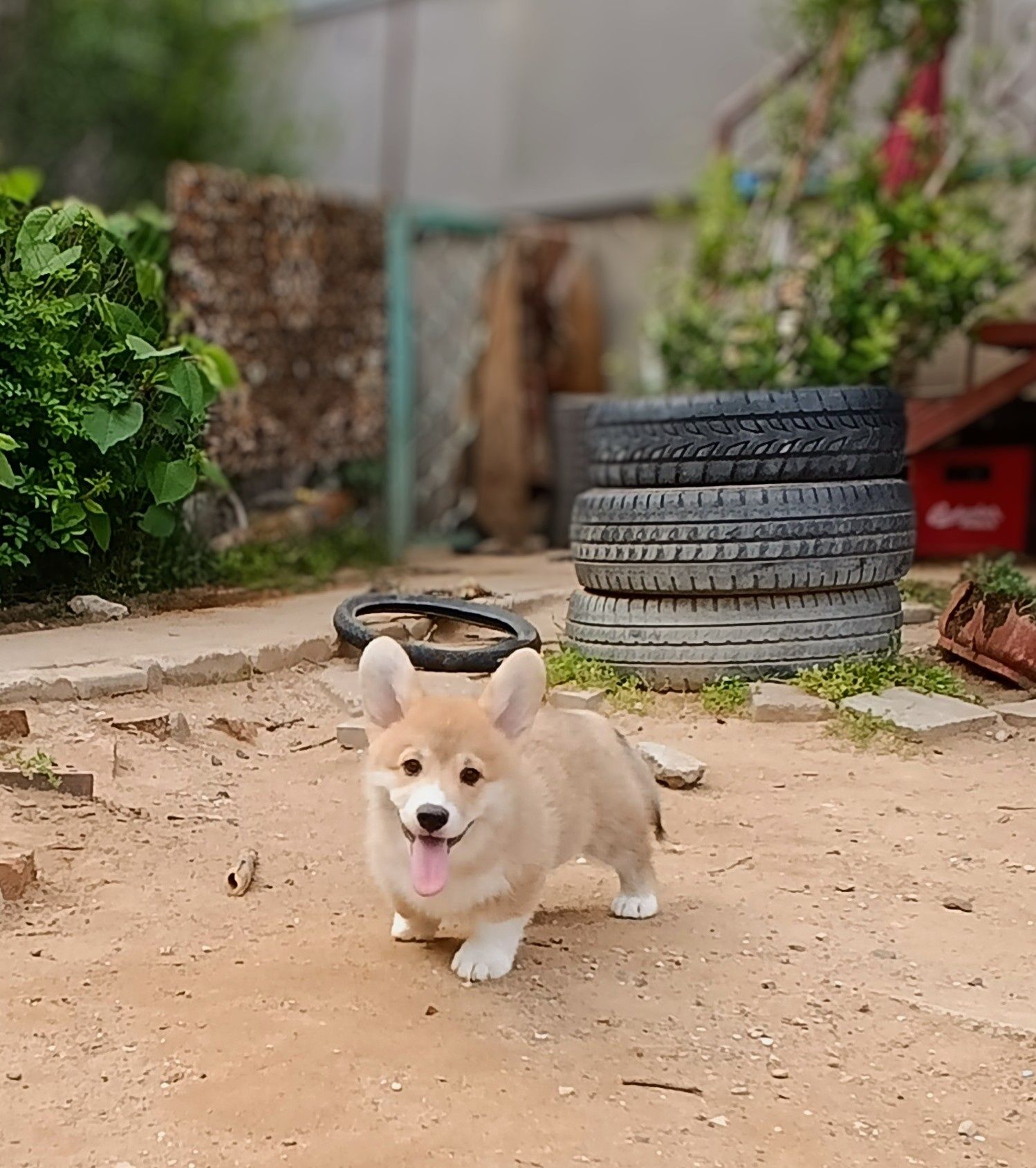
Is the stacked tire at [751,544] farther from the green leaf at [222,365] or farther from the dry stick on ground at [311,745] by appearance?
the green leaf at [222,365]

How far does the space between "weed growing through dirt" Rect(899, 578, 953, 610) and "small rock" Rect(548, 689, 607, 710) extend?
0.94 m

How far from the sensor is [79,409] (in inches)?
160

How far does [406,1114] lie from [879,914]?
3.30 ft

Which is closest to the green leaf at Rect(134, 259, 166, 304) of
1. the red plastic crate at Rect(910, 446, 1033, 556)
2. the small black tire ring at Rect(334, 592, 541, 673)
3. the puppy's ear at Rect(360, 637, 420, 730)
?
the small black tire ring at Rect(334, 592, 541, 673)

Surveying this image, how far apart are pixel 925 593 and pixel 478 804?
87.1 inches

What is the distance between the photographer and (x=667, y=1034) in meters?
2.46

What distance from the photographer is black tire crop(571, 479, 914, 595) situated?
147 inches

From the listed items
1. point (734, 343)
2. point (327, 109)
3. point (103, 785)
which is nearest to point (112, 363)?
point (103, 785)

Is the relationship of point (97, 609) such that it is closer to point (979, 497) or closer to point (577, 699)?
point (577, 699)

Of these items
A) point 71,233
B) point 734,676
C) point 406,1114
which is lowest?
point 406,1114

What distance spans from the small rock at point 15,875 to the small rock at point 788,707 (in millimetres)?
1554

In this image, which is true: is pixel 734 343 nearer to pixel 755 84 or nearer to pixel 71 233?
pixel 755 84

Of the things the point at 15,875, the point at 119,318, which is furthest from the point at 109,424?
the point at 15,875

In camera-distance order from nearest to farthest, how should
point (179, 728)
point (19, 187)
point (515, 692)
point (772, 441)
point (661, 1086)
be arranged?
point (661, 1086)
point (515, 692)
point (179, 728)
point (772, 441)
point (19, 187)
